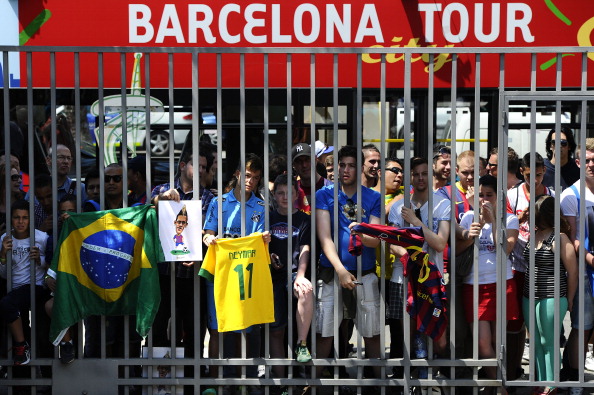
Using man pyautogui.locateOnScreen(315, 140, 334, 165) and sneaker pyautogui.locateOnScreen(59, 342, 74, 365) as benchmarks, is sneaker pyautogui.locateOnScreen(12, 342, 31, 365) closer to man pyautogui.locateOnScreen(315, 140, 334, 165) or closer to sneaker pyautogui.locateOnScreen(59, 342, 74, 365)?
sneaker pyautogui.locateOnScreen(59, 342, 74, 365)

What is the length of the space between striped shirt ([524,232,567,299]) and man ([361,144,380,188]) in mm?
1358

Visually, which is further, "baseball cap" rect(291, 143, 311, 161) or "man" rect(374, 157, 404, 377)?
"baseball cap" rect(291, 143, 311, 161)

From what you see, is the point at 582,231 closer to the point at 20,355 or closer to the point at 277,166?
the point at 277,166

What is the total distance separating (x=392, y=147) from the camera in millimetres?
10141

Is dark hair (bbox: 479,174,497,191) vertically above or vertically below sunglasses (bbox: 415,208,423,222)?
above

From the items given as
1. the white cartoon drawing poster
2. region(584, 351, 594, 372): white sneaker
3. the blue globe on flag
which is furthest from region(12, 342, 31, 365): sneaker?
region(584, 351, 594, 372): white sneaker

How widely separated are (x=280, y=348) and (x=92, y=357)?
1.37m

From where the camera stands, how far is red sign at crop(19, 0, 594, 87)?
1023cm

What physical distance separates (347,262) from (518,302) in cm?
135

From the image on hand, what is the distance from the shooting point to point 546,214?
6137 millimetres

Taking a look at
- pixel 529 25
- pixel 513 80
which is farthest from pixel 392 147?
pixel 529 25

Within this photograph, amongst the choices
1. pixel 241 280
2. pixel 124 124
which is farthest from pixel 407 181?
pixel 124 124

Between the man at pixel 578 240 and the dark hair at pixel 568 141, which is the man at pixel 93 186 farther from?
the dark hair at pixel 568 141

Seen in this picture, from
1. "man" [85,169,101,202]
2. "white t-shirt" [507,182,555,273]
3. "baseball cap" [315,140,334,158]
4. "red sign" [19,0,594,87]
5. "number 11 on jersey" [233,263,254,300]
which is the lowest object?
"number 11 on jersey" [233,263,254,300]
